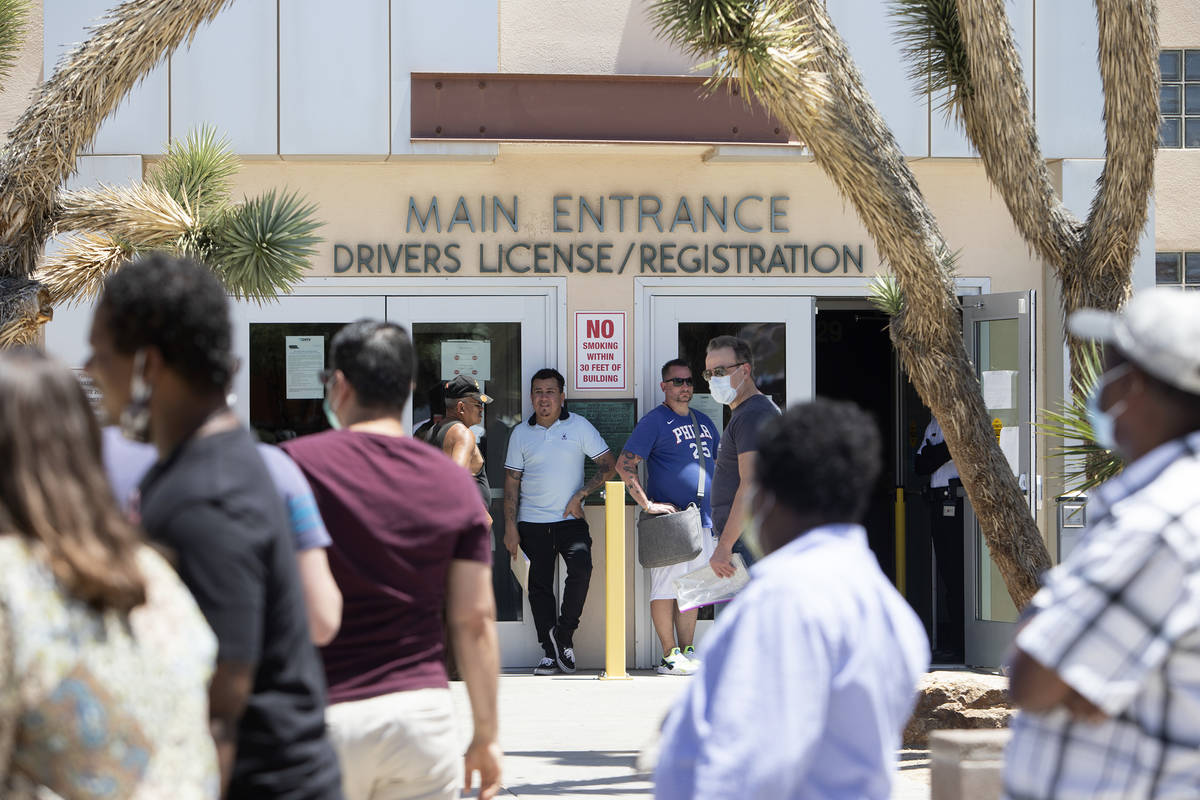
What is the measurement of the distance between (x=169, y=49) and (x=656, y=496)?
464 centimetres

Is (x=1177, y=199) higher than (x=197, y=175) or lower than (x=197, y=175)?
higher

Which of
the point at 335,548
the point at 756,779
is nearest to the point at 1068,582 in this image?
the point at 756,779

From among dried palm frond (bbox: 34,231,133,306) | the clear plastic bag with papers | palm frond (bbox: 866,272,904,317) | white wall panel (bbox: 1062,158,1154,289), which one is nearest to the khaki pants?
the clear plastic bag with papers

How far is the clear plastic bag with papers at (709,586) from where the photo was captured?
7.82 meters

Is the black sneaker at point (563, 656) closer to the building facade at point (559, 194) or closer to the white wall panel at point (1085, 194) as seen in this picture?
the building facade at point (559, 194)

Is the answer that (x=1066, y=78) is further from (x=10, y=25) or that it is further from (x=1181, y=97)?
(x=10, y=25)

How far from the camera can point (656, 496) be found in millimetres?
10578

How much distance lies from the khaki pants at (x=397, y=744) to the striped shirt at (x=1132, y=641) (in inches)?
56.8

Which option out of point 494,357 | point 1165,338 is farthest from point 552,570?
point 1165,338

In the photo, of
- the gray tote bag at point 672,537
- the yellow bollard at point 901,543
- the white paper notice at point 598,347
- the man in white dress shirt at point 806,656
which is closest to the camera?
the man in white dress shirt at point 806,656

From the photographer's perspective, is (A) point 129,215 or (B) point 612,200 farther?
(B) point 612,200

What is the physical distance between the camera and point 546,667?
10609 millimetres

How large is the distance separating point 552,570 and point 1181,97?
6.51 m

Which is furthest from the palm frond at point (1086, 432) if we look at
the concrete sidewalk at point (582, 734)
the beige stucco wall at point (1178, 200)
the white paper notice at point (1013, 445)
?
the beige stucco wall at point (1178, 200)
